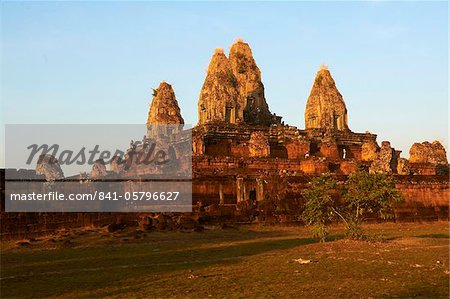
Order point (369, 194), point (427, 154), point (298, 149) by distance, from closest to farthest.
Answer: point (369, 194) < point (298, 149) < point (427, 154)

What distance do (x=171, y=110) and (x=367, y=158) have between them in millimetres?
16689

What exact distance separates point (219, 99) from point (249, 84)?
998 centimetres

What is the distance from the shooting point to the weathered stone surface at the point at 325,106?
195ft

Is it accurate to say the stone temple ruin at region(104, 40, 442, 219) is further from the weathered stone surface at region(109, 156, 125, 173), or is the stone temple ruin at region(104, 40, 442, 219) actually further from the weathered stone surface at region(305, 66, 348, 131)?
the weathered stone surface at region(109, 156, 125, 173)

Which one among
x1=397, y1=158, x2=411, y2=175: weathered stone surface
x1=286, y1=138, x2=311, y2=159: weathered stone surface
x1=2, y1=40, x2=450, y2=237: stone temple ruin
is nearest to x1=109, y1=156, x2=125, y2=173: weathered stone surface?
x1=2, y1=40, x2=450, y2=237: stone temple ruin

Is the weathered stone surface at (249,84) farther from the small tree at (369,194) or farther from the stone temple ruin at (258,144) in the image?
the small tree at (369,194)

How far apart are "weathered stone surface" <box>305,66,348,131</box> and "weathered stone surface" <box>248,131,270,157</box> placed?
55.8 feet

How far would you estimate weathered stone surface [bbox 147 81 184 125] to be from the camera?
1901 inches

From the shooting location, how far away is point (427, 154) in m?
50.4

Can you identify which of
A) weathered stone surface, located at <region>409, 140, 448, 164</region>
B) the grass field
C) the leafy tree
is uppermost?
weathered stone surface, located at <region>409, 140, 448, 164</region>

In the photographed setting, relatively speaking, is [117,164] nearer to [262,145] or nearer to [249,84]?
[262,145]

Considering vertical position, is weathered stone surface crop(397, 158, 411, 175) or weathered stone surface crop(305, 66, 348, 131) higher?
weathered stone surface crop(305, 66, 348, 131)

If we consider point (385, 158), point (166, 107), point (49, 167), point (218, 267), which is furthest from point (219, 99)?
point (218, 267)

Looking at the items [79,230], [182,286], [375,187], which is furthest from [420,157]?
[182,286]
